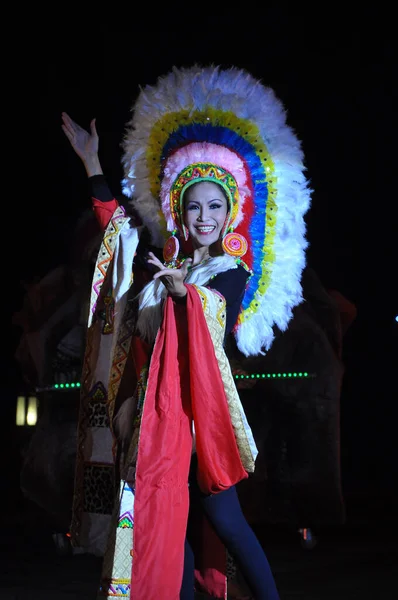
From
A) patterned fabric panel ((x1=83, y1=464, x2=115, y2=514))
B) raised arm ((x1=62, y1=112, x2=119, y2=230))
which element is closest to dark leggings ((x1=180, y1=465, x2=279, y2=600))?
patterned fabric panel ((x1=83, y1=464, x2=115, y2=514))

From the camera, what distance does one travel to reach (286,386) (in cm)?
436

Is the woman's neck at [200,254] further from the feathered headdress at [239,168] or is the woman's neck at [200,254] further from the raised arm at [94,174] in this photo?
the raised arm at [94,174]

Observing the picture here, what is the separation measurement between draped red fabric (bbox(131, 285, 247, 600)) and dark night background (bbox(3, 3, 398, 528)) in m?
2.42

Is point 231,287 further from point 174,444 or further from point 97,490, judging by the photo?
point 97,490

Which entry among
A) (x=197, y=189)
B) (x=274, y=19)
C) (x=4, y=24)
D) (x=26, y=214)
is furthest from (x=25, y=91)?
(x=197, y=189)

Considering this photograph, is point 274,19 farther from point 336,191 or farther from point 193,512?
point 193,512

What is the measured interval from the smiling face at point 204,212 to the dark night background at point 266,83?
77.3 inches

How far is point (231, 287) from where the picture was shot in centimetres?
222

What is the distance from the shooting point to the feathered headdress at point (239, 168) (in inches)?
95.8

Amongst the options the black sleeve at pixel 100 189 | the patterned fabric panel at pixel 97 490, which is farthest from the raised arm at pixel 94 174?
the patterned fabric panel at pixel 97 490

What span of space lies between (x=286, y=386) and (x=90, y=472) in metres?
2.03

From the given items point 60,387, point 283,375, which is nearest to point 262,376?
point 283,375

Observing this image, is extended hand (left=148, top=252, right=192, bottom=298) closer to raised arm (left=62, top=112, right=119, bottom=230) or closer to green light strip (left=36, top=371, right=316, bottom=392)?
raised arm (left=62, top=112, right=119, bottom=230)

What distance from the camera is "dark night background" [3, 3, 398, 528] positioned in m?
4.16
